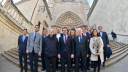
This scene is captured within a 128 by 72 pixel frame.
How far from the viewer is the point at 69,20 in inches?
883

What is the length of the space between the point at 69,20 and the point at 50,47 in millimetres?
19634

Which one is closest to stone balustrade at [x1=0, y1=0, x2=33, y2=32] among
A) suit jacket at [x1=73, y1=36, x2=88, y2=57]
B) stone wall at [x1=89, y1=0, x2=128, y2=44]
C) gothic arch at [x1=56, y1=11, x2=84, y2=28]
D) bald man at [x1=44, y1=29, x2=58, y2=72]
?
bald man at [x1=44, y1=29, x2=58, y2=72]

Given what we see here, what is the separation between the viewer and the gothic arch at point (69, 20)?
22.0m

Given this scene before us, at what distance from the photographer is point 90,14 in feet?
67.3

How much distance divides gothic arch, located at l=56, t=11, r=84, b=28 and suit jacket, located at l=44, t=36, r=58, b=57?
1869cm

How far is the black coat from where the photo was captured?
10.3ft

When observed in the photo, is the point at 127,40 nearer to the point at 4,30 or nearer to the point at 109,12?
the point at 109,12

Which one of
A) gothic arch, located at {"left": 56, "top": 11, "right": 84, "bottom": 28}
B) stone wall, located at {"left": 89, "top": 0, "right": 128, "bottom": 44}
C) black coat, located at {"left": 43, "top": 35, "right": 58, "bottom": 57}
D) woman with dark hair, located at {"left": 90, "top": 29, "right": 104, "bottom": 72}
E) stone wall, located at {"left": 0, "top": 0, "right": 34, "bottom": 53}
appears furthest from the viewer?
gothic arch, located at {"left": 56, "top": 11, "right": 84, "bottom": 28}

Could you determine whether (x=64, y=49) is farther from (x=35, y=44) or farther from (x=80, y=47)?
(x=35, y=44)

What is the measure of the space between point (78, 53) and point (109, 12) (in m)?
10.4

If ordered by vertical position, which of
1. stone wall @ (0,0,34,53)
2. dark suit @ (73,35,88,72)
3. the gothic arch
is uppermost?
the gothic arch

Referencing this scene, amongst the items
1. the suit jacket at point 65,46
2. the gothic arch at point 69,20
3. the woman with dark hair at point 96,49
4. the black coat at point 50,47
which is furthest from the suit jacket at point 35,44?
the gothic arch at point 69,20

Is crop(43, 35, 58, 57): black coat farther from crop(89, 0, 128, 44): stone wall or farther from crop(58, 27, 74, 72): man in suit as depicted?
crop(89, 0, 128, 44): stone wall

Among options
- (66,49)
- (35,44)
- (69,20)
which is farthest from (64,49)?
(69,20)
